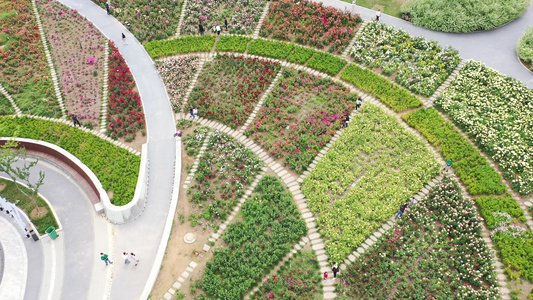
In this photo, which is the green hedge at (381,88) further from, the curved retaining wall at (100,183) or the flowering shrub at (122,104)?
the curved retaining wall at (100,183)

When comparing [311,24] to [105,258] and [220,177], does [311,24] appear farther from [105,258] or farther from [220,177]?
[105,258]

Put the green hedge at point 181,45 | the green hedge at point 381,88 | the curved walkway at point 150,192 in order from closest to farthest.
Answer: the curved walkway at point 150,192
the green hedge at point 381,88
the green hedge at point 181,45

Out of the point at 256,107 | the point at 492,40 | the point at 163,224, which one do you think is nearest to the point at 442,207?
the point at 256,107

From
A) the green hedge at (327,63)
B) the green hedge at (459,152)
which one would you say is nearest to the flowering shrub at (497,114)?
the green hedge at (459,152)

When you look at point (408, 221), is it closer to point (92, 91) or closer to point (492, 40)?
point (492, 40)

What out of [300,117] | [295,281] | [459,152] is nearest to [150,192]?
[295,281]

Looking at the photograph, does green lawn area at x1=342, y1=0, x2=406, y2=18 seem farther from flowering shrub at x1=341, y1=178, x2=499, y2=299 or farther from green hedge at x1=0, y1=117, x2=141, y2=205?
green hedge at x1=0, y1=117, x2=141, y2=205
